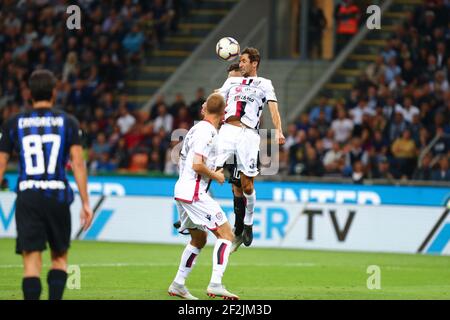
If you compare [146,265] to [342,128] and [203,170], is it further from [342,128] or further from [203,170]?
[342,128]

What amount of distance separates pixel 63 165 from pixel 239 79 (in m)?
4.94

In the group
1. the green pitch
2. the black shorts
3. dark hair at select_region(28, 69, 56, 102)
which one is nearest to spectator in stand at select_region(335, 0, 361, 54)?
the green pitch

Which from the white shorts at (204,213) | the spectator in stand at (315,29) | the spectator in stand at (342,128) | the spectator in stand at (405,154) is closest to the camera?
the white shorts at (204,213)

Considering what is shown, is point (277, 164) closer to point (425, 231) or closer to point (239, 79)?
point (425, 231)

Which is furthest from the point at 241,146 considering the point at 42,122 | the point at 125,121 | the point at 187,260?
the point at 125,121

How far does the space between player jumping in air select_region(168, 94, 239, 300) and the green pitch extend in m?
0.45

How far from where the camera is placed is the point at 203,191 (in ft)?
38.2

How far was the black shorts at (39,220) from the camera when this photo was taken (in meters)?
9.28

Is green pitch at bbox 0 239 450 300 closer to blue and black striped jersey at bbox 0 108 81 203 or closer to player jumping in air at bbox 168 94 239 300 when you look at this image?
player jumping in air at bbox 168 94 239 300

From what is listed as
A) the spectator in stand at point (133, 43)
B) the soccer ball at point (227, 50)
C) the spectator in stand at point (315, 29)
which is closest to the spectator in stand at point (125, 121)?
the spectator in stand at point (133, 43)

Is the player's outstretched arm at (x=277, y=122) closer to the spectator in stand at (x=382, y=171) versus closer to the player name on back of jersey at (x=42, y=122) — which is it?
the player name on back of jersey at (x=42, y=122)

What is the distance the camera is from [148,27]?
29406 millimetres

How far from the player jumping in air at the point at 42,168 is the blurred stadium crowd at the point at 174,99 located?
11.9m
